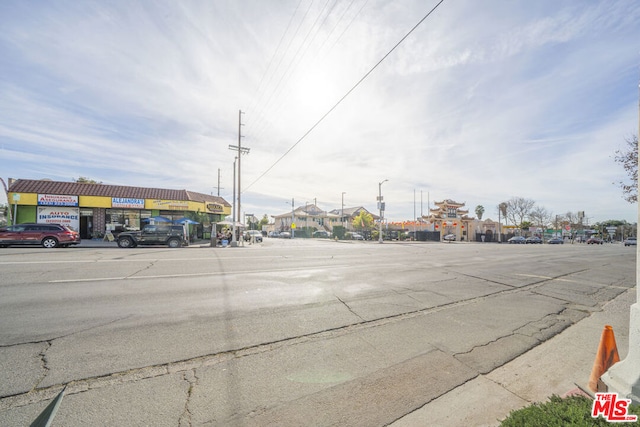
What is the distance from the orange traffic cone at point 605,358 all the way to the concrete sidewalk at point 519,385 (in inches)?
4.7

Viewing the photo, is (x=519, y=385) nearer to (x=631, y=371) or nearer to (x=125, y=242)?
(x=631, y=371)

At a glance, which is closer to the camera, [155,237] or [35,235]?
[35,235]

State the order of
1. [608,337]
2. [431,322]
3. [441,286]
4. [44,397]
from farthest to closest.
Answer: [441,286], [431,322], [608,337], [44,397]

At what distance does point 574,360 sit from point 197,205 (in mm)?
33463

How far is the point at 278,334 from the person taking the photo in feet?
15.0

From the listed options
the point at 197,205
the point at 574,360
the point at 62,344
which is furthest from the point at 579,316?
the point at 197,205

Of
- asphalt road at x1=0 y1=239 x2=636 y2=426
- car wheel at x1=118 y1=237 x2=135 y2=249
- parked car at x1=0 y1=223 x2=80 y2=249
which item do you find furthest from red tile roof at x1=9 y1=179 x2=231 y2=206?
asphalt road at x1=0 y1=239 x2=636 y2=426

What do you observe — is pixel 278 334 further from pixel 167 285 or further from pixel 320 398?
pixel 167 285

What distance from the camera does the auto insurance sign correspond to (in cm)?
2608

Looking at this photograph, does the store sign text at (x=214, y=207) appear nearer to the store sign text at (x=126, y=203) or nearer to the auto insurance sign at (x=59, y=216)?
the store sign text at (x=126, y=203)

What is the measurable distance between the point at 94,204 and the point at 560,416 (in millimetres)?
34883

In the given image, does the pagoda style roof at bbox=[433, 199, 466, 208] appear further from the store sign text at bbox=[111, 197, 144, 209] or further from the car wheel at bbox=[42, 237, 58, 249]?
the car wheel at bbox=[42, 237, 58, 249]

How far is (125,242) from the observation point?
67.0 feet
